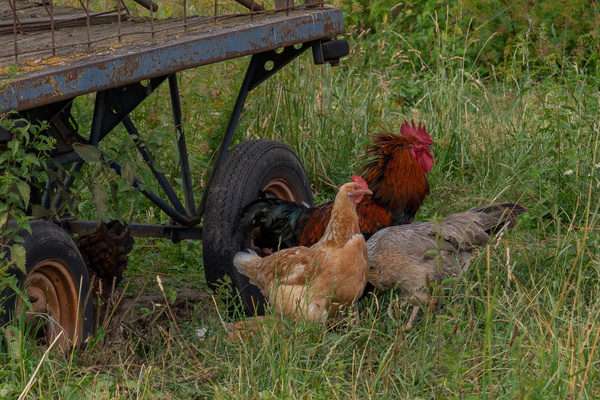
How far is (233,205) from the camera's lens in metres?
4.55

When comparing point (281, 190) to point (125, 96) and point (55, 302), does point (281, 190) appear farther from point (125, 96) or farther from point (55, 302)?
point (55, 302)

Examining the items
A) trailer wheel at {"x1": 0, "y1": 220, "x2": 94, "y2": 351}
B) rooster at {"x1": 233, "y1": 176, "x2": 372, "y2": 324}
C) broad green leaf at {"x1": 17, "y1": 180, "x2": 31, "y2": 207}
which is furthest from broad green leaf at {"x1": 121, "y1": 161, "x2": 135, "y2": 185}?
rooster at {"x1": 233, "y1": 176, "x2": 372, "y2": 324}

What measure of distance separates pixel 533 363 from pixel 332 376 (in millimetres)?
821

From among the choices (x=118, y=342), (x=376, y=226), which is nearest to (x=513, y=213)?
(x=376, y=226)

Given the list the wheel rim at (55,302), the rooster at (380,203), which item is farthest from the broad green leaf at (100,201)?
the rooster at (380,203)

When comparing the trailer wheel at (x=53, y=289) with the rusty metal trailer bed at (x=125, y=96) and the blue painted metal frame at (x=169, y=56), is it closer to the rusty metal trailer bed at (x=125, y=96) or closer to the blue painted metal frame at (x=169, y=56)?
the rusty metal trailer bed at (x=125, y=96)

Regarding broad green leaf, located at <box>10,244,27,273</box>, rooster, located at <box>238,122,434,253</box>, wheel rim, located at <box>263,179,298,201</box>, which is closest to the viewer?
broad green leaf, located at <box>10,244,27,273</box>

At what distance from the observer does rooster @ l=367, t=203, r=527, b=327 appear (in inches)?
175

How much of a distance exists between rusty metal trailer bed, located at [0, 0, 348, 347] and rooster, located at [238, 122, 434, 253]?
27cm

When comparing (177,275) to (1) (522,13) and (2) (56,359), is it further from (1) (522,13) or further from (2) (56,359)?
(1) (522,13)

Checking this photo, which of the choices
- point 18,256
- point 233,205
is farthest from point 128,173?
point 233,205

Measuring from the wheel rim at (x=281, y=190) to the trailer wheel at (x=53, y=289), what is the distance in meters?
1.79

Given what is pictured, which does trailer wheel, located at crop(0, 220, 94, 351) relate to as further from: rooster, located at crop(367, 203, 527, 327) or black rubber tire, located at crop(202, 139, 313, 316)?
rooster, located at crop(367, 203, 527, 327)

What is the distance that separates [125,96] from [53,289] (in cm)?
96
